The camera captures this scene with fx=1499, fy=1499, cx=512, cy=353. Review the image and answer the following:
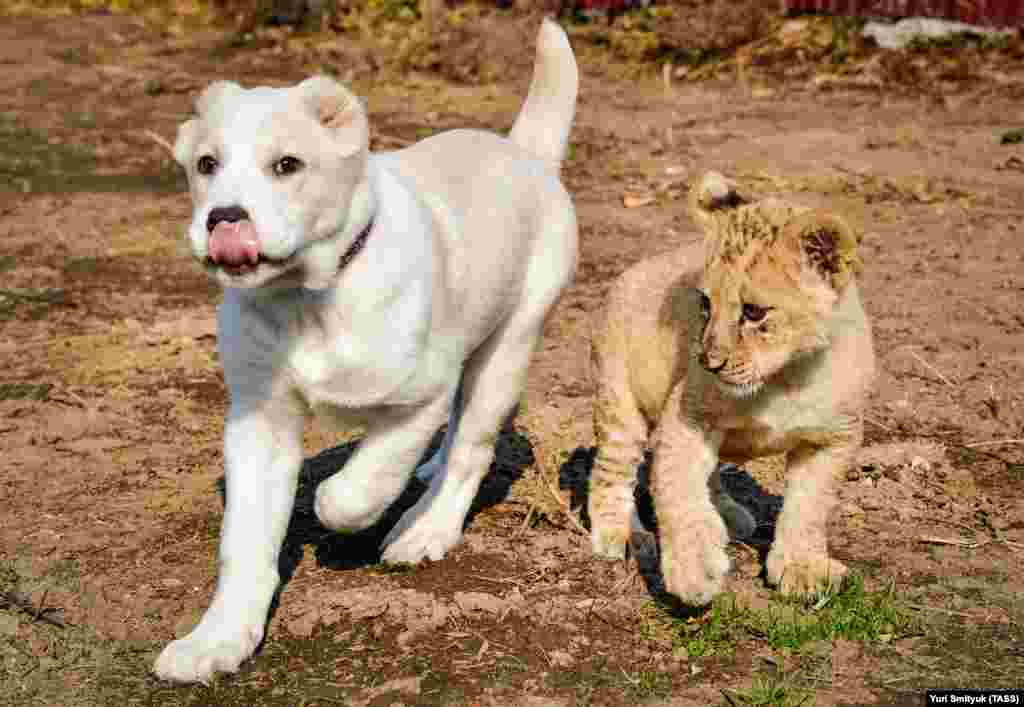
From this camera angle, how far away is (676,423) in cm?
455

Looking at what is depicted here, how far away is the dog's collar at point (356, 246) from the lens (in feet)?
14.2

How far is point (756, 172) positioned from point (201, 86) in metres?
6.34

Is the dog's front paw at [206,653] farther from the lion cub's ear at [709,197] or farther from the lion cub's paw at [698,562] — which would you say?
the lion cub's ear at [709,197]

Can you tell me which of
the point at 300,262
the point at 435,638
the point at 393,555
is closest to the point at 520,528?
the point at 393,555

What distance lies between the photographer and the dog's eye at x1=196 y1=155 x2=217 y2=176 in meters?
4.18

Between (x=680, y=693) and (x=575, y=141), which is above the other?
(x=680, y=693)

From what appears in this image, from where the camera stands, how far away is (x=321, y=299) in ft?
14.2

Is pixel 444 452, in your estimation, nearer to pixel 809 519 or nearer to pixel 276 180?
pixel 809 519

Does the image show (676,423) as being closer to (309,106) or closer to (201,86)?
(309,106)

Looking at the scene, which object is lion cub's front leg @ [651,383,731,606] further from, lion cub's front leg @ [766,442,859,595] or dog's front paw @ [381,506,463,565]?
dog's front paw @ [381,506,463,565]

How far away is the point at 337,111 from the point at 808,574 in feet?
6.57

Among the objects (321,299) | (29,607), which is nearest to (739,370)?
(321,299)

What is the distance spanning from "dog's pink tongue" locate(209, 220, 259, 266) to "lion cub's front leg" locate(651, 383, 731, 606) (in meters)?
1.39

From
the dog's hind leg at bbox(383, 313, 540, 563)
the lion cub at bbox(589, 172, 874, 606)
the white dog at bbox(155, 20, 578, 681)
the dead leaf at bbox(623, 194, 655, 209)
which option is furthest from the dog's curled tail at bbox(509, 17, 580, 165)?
the dead leaf at bbox(623, 194, 655, 209)
